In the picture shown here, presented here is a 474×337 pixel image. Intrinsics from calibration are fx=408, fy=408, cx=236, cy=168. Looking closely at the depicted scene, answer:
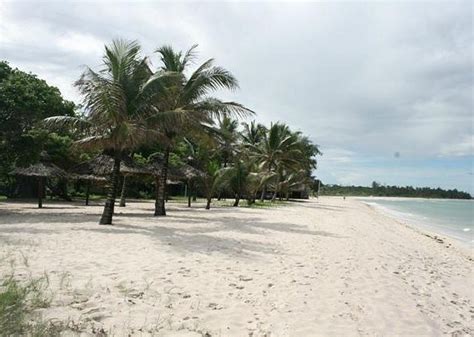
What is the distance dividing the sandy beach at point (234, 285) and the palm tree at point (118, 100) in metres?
2.75

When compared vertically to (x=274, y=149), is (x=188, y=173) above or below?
below

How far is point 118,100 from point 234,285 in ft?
23.7

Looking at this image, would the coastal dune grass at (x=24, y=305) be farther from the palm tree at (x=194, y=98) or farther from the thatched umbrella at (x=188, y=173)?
Answer: the thatched umbrella at (x=188, y=173)

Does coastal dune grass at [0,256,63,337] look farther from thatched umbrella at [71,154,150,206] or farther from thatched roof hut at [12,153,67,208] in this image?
thatched roof hut at [12,153,67,208]

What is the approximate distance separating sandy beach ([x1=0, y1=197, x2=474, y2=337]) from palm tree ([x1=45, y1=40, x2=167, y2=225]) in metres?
2.75

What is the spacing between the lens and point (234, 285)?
5.66 metres

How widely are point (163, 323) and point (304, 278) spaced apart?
2.81m

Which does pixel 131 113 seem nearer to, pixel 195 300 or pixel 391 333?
pixel 195 300

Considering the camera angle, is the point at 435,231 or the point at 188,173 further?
the point at 435,231

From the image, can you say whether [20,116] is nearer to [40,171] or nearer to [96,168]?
[40,171]

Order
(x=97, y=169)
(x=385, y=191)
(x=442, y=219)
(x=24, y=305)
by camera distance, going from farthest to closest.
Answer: (x=385, y=191) → (x=442, y=219) → (x=97, y=169) → (x=24, y=305)

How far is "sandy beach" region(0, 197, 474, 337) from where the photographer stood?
4.28 meters

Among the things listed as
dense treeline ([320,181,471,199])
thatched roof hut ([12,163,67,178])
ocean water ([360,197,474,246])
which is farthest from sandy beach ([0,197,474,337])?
dense treeline ([320,181,471,199])

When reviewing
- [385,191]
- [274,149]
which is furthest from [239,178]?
[385,191]
